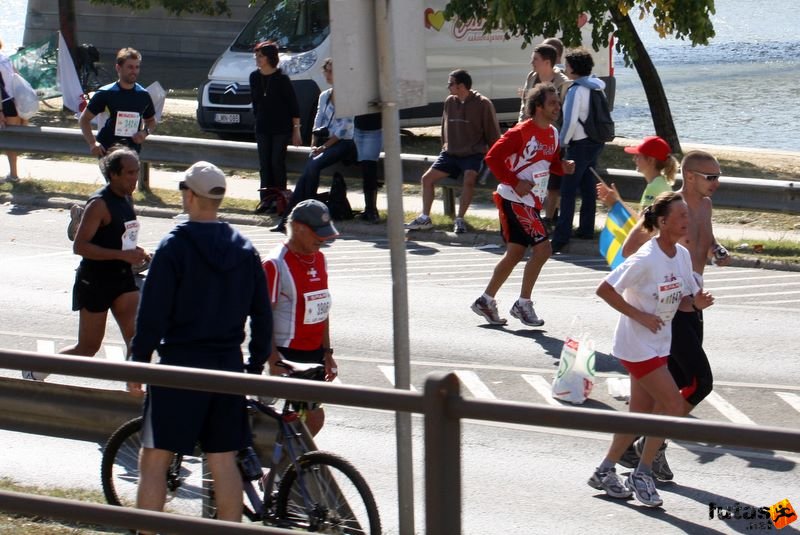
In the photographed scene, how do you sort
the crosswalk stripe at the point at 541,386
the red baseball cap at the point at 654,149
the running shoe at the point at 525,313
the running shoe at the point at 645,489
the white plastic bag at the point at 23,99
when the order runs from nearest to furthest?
the running shoe at the point at 645,489 < the red baseball cap at the point at 654,149 < the crosswalk stripe at the point at 541,386 < the running shoe at the point at 525,313 < the white plastic bag at the point at 23,99

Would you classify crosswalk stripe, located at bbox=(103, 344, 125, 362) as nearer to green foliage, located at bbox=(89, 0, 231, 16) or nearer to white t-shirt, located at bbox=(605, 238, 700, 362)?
white t-shirt, located at bbox=(605, 238, 700, 362)

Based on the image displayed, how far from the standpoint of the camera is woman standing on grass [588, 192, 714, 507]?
6801mm

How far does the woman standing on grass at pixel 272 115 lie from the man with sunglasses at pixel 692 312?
8.32 m

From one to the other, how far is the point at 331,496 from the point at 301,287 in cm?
116

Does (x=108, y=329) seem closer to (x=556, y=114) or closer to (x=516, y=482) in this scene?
(x=556, y=114)

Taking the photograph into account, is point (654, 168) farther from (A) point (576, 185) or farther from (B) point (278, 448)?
(A) point (576, 185)

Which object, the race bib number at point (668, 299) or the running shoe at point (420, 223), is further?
the running shoe at point (420, 223)

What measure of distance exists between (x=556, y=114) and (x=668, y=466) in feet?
12.1

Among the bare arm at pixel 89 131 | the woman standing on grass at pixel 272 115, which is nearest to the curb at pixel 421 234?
the woman standing on grass at pixel 272 115

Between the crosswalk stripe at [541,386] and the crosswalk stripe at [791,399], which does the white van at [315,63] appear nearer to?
the crosswalk stripe at [541,386]

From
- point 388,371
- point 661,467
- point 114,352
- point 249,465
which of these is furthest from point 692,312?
point 114,352

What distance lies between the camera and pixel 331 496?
18.8 ft

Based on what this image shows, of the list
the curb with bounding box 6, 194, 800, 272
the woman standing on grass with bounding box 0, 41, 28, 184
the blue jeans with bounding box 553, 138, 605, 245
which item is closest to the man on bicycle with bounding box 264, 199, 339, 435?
the blue jeans with bounding box 553, 138, 605, 245

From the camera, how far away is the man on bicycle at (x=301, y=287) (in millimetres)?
6371
